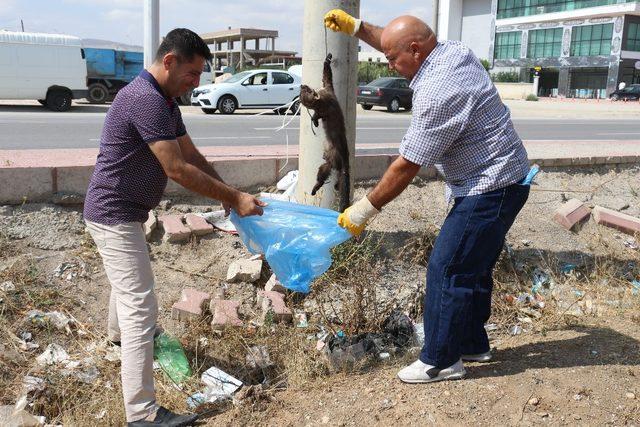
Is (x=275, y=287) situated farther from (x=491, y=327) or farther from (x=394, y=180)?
(x=394, y=180)

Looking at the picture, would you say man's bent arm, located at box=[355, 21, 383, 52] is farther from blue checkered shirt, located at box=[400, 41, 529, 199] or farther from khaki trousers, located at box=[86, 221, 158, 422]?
khaki trousers, located at box=[86, 221, 158, 422]

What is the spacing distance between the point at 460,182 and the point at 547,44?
62.1 m

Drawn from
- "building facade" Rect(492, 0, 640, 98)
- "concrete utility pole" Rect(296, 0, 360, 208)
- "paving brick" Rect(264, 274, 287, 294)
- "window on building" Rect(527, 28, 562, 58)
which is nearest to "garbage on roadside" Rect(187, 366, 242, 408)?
"paving brick" Rect(264, 274, 287, 294)

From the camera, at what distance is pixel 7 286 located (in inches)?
166

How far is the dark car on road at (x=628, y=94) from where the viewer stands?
4475 centimetres

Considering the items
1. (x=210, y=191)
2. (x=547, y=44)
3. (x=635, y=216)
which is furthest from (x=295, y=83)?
(x=547, y=44)

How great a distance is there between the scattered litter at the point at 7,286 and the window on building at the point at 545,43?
61.1m

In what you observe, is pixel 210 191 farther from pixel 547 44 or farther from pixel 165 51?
pixel 547 44

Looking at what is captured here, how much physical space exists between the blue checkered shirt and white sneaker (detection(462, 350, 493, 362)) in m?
1.03

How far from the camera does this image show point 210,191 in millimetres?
2990

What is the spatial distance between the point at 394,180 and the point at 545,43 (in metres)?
62.5

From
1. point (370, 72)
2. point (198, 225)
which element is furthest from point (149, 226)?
point (370, 72)

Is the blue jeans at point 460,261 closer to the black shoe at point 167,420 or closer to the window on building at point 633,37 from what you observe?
the black shoe at point 167,420

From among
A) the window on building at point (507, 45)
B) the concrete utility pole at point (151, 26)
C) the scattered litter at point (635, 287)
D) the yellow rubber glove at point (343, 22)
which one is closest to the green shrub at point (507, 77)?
the window on building at point (507, 45)
